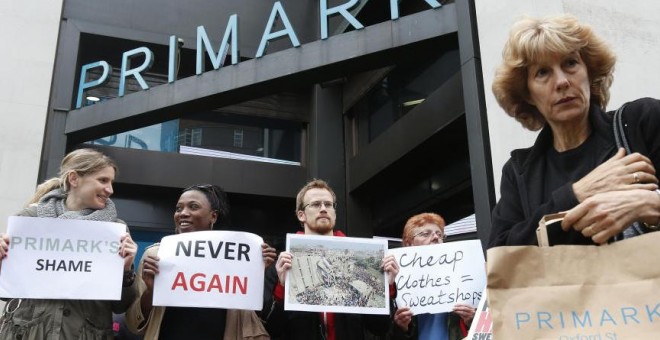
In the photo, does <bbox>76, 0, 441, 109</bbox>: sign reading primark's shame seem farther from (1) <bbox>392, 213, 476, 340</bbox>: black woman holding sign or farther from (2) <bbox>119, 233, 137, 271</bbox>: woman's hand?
(2) <bbox>119, 233, 137, 271</bbox>: woman's hand

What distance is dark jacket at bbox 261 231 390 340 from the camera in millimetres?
3594

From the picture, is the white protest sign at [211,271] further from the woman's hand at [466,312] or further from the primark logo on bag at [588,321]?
the primark logo on bag at [588,321]

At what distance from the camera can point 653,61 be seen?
5410mm

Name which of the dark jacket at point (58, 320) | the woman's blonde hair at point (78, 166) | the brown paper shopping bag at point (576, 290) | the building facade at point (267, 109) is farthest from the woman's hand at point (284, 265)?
the building facade at point (267, 109)

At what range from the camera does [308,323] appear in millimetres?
3609

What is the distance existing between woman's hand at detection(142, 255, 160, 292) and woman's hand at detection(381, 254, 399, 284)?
1.28m

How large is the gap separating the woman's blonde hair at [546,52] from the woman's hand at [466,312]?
5.71ft

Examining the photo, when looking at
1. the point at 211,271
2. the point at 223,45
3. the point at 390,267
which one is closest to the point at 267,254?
the point at 211,271

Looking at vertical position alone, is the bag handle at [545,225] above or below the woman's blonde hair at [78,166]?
below

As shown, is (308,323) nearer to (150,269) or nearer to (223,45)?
(150,269)

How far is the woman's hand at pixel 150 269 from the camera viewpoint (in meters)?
3.37

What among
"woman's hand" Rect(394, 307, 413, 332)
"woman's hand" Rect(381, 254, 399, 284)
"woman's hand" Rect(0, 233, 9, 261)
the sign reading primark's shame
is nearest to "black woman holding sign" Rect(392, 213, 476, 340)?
"woman's hand" Rect(394, 307, 413, 332)

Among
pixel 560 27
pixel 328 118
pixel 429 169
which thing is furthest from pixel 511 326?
pixel 328 118

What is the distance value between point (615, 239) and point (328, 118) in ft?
29.3
